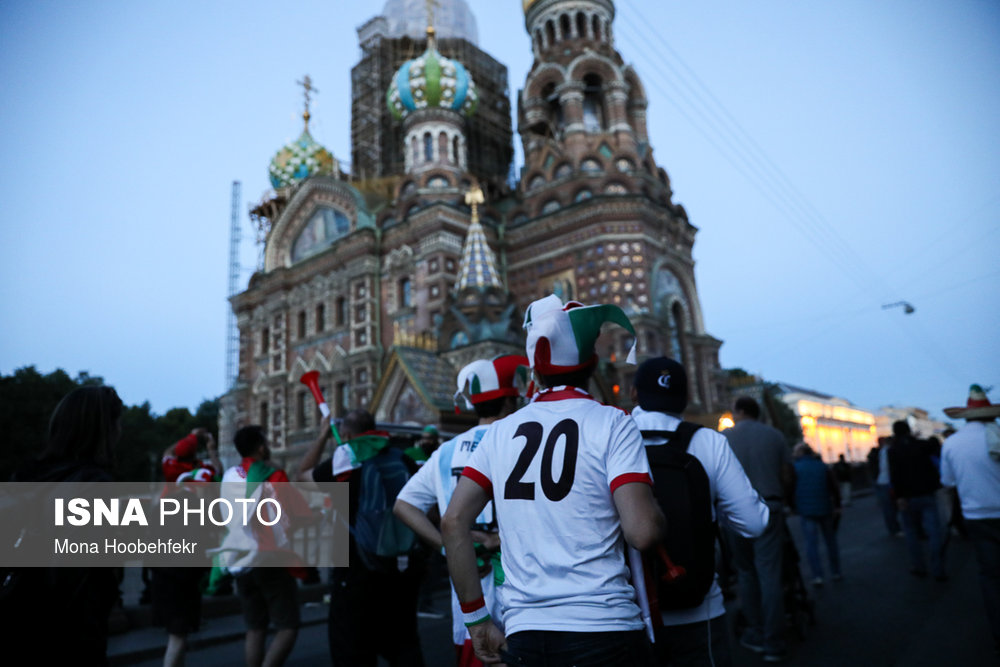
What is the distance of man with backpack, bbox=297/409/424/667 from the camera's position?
12.0 feet

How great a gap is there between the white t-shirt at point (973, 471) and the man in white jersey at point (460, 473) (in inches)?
140

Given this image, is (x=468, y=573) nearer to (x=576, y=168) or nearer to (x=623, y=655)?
(x=623, y=655)

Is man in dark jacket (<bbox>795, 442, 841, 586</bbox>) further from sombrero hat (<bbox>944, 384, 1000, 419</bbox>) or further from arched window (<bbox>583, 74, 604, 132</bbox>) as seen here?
arched window (<bbox>583, 74, 604, 132</bbox>)

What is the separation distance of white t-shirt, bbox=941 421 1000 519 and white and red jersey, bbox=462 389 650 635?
13.1 feet

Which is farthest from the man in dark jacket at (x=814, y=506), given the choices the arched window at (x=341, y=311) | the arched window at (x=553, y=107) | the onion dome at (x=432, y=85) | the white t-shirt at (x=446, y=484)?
the onion dome at (x=432, y=85)

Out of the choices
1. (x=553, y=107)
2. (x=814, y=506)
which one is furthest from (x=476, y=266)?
(x=814, y=506)

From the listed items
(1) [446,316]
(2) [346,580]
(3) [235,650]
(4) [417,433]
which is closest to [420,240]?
(1) [446,316]

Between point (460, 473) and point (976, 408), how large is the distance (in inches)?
165

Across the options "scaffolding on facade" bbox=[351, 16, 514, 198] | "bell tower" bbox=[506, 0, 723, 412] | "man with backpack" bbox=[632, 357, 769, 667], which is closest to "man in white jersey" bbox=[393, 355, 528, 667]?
"man with backpack" bbox=[632, 357, 769, 667]

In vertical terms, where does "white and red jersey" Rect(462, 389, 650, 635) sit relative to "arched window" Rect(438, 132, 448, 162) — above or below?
below

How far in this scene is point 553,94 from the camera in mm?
28172

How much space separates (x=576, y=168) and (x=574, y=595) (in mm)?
24750

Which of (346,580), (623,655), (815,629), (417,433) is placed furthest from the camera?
(417,433)

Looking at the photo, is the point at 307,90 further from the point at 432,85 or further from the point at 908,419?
the point at 908,419
